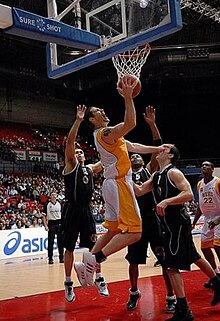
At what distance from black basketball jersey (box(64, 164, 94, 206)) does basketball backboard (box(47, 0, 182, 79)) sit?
143cm

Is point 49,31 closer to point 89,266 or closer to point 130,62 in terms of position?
point 89,266

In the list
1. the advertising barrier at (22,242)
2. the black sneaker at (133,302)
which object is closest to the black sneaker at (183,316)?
the black sneaker at (133,302)

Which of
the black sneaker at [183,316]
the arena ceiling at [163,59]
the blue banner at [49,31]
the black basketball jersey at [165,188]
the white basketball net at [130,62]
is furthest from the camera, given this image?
the arena ceiling at [163,59]

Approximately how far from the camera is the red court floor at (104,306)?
14.4 feet

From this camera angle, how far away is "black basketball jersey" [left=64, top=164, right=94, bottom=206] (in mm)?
5258

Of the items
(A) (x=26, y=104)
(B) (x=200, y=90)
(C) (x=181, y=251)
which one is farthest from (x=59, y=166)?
(C) (x=181, y=251)

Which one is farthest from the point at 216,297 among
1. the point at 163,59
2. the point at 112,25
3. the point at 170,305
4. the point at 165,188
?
the point at 163,59

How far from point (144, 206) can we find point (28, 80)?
52.1 ft

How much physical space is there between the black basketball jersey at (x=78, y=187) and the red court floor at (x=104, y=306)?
1157mm

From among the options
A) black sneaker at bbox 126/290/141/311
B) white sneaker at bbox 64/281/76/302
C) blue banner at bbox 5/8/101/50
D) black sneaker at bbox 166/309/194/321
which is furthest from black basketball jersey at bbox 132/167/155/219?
blue banner at bbox 5/8/101/50

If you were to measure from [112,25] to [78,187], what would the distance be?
2178mm

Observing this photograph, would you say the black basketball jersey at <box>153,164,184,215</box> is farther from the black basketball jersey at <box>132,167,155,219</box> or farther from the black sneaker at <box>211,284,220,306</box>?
the black sneaker at <box>211,284,220,306</box>

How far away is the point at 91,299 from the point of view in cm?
536

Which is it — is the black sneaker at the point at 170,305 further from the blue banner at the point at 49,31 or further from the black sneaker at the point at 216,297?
the blue banner at the point at 49,31
